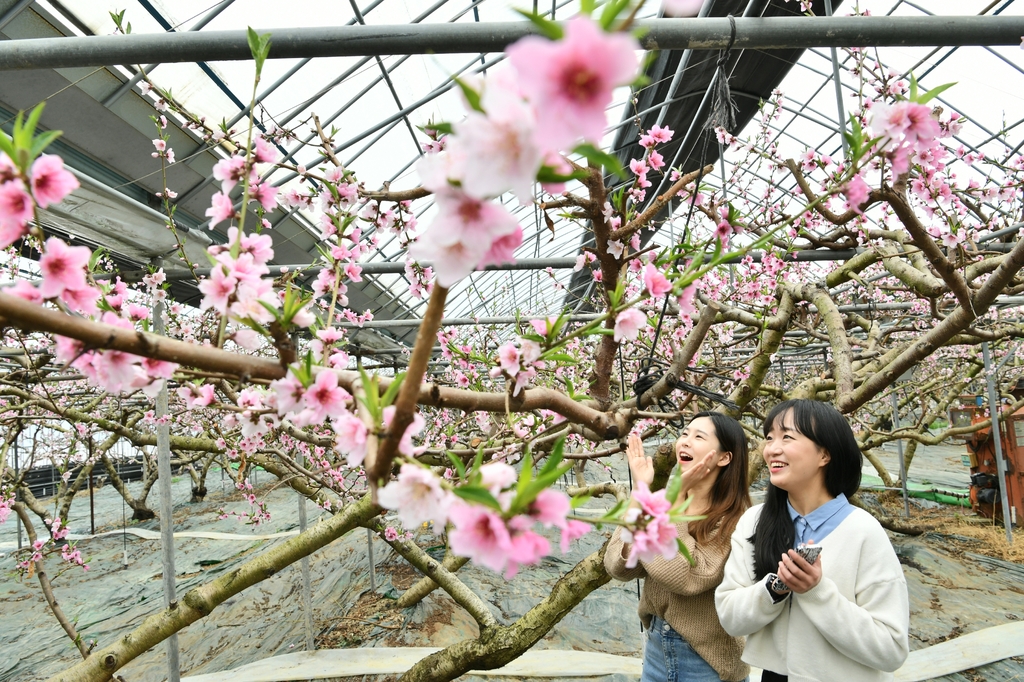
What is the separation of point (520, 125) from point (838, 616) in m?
1.51

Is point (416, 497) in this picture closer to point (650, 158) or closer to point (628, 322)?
point (628, 322)

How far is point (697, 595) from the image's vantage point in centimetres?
185

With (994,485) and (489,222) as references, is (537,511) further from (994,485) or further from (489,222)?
(994,485)

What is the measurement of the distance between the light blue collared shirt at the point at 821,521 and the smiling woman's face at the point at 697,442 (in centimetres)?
35

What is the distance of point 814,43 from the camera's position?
1658 mm

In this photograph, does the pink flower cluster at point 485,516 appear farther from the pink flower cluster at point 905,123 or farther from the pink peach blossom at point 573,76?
the pink flower cluster at point 905,123

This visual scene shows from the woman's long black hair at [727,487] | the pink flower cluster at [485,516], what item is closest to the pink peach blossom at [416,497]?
the pink flower cluster at [485,516]

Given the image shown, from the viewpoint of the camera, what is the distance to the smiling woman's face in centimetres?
189

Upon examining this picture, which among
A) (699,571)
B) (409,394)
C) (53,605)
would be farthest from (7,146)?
(53,605)

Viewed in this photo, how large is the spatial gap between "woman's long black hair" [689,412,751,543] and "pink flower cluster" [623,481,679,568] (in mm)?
1223

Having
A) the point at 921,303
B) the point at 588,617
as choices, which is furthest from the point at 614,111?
the point at 588,617

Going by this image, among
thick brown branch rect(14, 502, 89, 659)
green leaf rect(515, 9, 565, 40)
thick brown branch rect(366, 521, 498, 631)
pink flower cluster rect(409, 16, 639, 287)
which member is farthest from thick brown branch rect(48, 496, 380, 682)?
green leaf rect(515, 9, 565, 40)

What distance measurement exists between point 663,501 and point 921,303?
507cm

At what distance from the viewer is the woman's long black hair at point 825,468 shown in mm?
1593
